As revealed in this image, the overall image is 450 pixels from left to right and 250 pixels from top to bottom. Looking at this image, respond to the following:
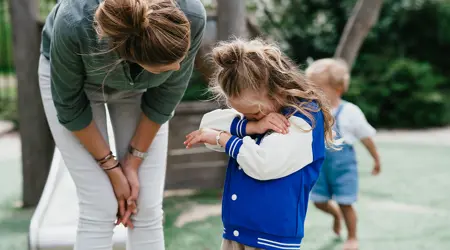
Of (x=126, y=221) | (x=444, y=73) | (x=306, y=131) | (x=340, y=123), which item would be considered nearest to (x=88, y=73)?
(x=126, y=221)

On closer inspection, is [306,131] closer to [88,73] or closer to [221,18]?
[88,73]

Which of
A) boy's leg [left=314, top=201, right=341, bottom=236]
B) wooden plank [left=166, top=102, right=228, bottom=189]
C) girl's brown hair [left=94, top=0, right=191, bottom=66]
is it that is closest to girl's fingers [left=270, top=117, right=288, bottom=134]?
girl's brown hair [left=94, top=0, right=191, bottom=66]

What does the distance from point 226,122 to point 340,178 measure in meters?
1.64

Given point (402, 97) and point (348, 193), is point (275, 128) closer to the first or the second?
point (348, 193)

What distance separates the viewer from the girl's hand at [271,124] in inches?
71.1

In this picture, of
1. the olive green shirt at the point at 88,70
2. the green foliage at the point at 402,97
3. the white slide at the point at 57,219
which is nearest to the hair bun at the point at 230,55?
the olive green shirt at the point at 88,70

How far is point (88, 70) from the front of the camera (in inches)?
73.9

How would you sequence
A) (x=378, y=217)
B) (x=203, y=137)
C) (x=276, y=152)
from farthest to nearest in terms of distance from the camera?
(x=378, y=217)
(x=203, y=137)
(x=276, y=152)

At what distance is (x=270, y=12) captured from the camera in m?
11.3

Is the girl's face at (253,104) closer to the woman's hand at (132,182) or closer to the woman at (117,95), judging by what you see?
the woman at (117,95)

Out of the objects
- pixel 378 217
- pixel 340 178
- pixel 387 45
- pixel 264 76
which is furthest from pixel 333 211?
pixel 387 45

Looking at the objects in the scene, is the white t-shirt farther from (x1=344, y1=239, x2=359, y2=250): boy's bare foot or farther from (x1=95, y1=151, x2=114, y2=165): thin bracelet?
(x1=95, y1=151, x2=114, y2=165): thin bracelet

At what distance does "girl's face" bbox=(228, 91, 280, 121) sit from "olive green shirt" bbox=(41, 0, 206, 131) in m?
0.24

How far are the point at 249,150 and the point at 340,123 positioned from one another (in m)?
1.70
